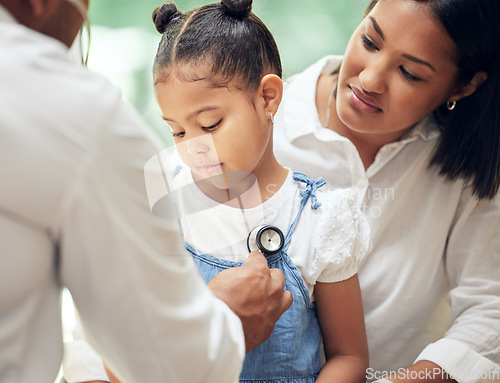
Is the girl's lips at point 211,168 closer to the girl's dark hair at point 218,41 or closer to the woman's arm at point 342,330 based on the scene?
the girl's dark hair at point 218,41

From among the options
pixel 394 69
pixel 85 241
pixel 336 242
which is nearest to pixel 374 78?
pixel 394 69

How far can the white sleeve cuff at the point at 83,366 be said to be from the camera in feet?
2.96

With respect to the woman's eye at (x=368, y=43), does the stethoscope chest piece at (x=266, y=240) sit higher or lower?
lower

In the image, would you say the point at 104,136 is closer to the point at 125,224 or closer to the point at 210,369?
the point at 125,224

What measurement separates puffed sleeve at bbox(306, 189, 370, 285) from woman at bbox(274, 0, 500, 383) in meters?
0.19

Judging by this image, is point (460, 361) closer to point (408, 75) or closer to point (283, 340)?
point (283, 340)

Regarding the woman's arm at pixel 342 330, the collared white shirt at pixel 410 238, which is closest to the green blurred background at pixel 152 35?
the collared white shirt at pixel 410 238

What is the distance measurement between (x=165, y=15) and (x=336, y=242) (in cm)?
48

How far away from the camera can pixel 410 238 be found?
115 centimetres

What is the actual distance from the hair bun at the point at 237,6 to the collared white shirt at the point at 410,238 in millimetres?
307

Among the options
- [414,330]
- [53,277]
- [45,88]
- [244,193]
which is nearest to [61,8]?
[45,88]

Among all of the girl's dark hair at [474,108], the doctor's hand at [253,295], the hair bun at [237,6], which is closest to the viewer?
the doctor's hand at [253,295]

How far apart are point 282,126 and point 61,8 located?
0.73 metres

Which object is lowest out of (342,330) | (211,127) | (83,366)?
(83,366)
